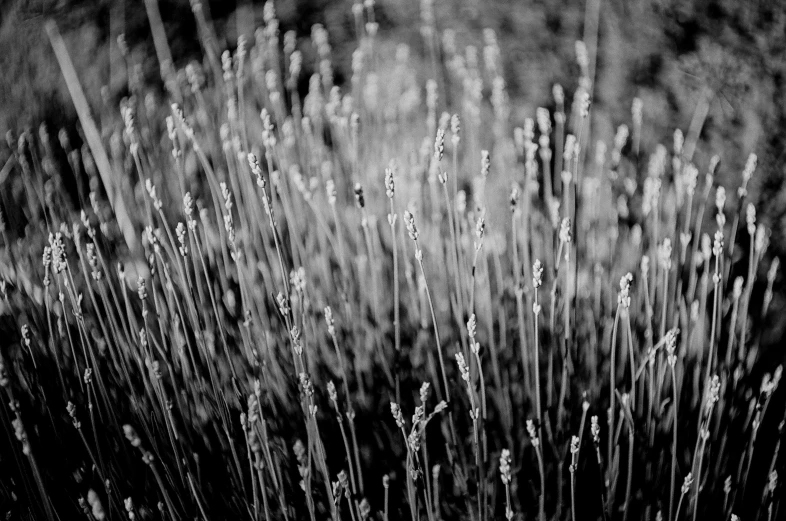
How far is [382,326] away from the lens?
150 cm

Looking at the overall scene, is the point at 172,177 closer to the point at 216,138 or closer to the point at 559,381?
the point at 216,138

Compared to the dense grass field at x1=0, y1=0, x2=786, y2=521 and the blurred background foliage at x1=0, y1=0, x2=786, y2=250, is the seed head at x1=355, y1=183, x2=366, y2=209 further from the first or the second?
the blurred background foliage at x1=0, y1=0, x2=786, y2=250

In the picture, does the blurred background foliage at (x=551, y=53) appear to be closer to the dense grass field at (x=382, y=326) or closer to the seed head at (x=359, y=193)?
the dense grass field at (x=382, y=326)

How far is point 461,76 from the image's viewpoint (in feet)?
6.42

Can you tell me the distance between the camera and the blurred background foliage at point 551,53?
1.84 m

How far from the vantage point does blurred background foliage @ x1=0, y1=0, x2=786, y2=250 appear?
184 cm

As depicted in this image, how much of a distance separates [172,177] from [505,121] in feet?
3.74

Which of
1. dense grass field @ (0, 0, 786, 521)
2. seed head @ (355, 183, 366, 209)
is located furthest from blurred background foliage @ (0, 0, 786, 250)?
seed head @ (355, 183, 366, 209)

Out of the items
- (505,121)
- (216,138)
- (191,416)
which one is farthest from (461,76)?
(191,416)

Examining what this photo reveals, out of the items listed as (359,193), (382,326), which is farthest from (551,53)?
(359,193)

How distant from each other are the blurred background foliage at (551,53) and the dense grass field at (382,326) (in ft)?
0.22

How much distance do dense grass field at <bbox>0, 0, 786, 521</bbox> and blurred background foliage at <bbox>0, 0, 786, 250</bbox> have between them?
0.07m

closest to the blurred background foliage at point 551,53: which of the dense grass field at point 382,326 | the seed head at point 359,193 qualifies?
the dense grass field at point 382,326

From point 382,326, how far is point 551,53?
114cm
